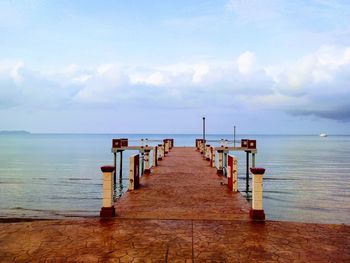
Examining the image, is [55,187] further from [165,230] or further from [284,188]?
[165,230]

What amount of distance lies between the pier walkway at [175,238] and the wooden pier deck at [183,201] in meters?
0.03

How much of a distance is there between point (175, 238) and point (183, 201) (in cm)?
384

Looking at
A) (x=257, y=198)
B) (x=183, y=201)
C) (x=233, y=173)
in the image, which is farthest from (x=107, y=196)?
(x=233, y=173)

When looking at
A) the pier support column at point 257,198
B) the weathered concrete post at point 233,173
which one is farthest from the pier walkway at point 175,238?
the weathered concrete post at point 233,173

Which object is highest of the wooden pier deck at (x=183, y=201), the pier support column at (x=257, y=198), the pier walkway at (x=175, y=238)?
the pier support column at (x=257, y=198)

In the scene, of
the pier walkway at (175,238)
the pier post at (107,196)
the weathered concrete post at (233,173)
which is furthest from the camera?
the weathered concrete post at (233,173)

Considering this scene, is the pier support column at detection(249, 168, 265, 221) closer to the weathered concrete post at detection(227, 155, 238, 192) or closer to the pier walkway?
the pier walkway

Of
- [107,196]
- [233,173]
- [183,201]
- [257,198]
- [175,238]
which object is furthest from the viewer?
[233,173]

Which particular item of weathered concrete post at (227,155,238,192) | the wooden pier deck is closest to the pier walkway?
the wooden pier deck

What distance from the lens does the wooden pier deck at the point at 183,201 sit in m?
9.10

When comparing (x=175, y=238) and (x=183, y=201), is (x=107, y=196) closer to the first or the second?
Answer: (x=175, y=238)

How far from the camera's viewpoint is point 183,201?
10.9m

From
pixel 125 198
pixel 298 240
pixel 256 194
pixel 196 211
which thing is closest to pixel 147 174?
pixel 125 198

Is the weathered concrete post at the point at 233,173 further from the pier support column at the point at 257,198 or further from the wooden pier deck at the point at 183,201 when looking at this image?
the pier support column at the point at 257,198
